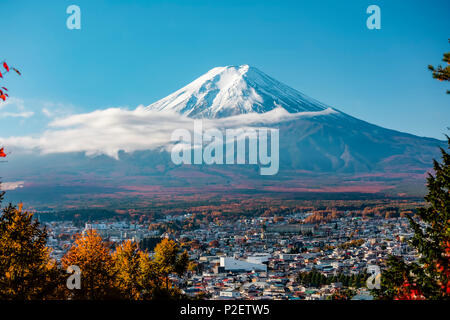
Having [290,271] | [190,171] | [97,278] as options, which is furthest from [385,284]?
[190,171]

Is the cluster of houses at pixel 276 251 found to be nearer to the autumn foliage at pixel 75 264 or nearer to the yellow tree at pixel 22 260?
the autumn foliage at pixel 75 264

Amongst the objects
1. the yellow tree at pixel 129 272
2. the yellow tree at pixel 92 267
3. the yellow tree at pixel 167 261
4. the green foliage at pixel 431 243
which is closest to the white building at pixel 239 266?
the yellow tree at pixel 167 261

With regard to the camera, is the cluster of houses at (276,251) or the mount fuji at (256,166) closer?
the cluster of houses at (276,251)

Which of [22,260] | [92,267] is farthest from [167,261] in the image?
[22,260]

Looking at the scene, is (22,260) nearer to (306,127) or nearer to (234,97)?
(306,127)

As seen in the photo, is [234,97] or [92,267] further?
[234,97]

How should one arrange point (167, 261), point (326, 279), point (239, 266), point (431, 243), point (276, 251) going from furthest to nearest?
point (276, 251)
point (239, 266)
point (326, 279)
point (167, 261)
point (431, 243)

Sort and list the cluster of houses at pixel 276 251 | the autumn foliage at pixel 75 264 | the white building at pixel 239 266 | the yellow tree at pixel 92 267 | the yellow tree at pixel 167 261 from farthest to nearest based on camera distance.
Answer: the white building at pixel 239 266
the cluster of houses at pixel 276 251
the yellow tree at pixel 167 261
the yellow tree at pixel 92 267
the autumn foliage at pixel 75 264
